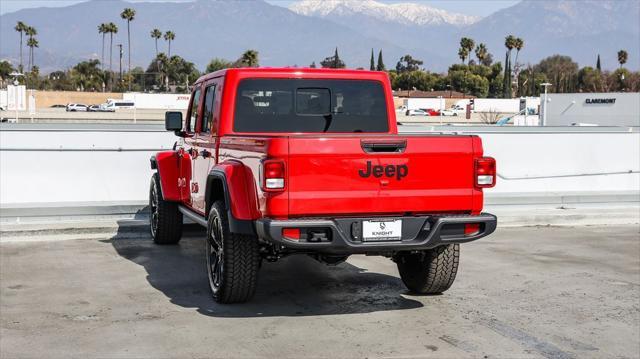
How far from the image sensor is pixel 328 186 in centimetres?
646

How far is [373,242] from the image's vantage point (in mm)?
6551

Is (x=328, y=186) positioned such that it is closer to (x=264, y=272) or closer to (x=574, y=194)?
(x=264, y=272)

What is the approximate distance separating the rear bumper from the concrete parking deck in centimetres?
66

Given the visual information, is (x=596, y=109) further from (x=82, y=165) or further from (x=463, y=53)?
(x=463, y=53)

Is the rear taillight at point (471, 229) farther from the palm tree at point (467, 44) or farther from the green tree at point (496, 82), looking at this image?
the green tree at point (496, 82)

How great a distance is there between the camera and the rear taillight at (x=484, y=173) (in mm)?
6868

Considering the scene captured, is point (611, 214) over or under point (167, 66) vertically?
under

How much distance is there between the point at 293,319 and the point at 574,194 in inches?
374

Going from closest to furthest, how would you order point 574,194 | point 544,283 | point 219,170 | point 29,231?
point 219,170 < point 544,283 < point 29,231 < point 574,194

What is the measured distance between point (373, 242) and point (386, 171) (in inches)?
22.7

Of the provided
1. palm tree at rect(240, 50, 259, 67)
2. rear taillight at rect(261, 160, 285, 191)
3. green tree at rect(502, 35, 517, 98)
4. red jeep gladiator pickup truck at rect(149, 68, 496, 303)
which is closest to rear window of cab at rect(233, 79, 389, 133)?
red jeep gladiator pickup truck at rect(149, 68, 496, 303)

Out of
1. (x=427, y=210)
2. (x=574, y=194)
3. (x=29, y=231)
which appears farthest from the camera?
(x=574, y=194)

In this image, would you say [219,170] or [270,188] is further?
[219,170]

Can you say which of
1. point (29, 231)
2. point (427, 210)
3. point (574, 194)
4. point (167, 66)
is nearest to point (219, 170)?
point (427, 210)
